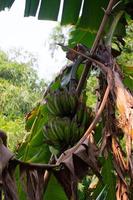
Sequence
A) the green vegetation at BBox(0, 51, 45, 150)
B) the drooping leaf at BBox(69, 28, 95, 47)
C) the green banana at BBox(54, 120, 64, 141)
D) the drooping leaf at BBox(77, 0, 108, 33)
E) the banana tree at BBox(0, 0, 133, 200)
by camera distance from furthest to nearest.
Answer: the green vegetation at BBox(0, 51, 45, 150) < the drooping leaf at BBox(69, 28, 95, 47) < the drooping leaf at BBox(77, 0, 108, 33) < the green banana at BBox(54, 120, 64, 141) < the banana tree at BBox(0, 0, 133, 200)

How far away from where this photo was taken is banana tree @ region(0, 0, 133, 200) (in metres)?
0.67

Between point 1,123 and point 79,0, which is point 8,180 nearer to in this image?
point 79,0

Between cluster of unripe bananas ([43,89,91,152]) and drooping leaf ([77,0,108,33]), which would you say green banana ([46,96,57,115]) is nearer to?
cluster of unripe bananas ([43,89,91,152])

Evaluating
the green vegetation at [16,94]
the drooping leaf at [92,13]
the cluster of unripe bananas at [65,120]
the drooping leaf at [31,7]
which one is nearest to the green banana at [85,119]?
the cluster of unripe bananas at [65,120]

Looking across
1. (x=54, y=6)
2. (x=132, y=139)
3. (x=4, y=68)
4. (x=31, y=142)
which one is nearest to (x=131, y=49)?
(x=4, y=68)

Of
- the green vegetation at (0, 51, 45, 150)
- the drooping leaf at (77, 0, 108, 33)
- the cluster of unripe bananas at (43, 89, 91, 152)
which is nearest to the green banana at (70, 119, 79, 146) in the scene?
the cluster of unripe bananas at (43, 89, 91, 152)

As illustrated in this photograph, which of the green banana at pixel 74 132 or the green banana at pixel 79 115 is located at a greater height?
the green banana at pixel 79 115

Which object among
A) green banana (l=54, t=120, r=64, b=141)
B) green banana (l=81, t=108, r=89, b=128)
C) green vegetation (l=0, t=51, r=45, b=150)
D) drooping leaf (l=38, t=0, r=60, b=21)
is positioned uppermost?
drooping leaf (l=38, t=0, r=60, b=21)

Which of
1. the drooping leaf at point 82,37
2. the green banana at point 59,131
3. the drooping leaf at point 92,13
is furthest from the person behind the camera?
the drooping leaf at point 82,37

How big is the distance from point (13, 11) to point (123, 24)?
32 centimetres

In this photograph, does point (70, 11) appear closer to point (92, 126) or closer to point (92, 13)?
point (92, 13)

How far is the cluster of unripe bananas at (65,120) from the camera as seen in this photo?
812 millimetres

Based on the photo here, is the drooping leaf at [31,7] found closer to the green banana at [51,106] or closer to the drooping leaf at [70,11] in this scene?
the drooping leaf at [70,11]

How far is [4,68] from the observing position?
5.38 metres
